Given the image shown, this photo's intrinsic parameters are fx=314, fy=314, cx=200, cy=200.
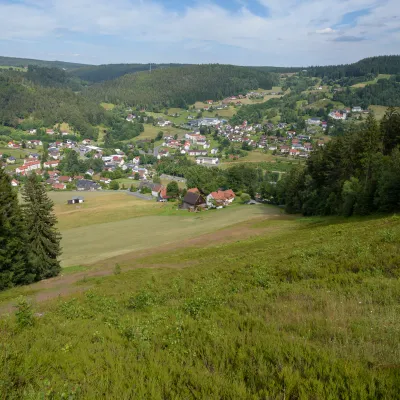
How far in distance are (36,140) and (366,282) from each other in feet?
547

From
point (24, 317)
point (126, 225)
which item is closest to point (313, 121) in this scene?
point (126, 225)

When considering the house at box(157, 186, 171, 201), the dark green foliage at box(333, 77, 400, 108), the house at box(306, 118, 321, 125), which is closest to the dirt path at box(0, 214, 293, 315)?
the house at box(157, 186, 171, 201)

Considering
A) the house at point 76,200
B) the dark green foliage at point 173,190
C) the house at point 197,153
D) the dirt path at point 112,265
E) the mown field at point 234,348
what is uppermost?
the mown field at point 234,348

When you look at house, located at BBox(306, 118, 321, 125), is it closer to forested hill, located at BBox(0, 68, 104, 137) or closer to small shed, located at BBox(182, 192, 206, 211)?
forested hill, located at BBox(0, 68, 104, 137)

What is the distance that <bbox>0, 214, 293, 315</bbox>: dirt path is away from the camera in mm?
17844

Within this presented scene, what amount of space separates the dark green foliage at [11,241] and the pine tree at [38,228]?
895mm

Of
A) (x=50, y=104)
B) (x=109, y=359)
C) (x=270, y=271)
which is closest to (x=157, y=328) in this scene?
(x=109, y=359)

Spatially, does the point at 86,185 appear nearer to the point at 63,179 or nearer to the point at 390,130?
the point at 63,179

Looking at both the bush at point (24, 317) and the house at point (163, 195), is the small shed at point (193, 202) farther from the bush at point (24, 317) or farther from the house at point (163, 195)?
the bush at point (24, 317)

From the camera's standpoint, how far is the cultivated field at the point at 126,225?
34.4m

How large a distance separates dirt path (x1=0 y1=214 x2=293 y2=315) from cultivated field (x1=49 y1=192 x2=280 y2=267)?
268 cm

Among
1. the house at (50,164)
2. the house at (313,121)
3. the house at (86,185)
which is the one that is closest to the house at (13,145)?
the house at (50,164)

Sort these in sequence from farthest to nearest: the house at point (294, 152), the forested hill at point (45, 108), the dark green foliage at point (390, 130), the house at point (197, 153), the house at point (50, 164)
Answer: the forested hill at point (45, 108), the house at point (197, 153), the house at point (294, 152), the house at point (50, 164), the dark green foliage at point (390, 130)

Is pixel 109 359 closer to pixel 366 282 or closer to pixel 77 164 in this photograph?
pixel 366 282
